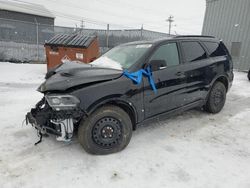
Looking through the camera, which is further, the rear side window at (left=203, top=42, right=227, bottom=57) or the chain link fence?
the chain link fence

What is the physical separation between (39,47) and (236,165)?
12.0 meters

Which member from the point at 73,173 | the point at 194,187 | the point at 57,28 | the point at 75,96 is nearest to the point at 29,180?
the point at 73,173

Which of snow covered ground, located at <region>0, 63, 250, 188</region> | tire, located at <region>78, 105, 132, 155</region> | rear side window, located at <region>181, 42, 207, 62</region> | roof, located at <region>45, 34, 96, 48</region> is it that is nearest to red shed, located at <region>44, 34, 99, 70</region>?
roof, located at <region>45, 34, 96, 48</region>

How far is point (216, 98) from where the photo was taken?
4.70m

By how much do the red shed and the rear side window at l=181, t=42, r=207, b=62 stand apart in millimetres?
4326

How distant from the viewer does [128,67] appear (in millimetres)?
3281

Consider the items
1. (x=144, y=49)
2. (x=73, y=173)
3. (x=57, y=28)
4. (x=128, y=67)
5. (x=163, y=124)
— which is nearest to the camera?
(x=73, y=173)

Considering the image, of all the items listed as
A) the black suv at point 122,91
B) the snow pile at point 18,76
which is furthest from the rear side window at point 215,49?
the snow pile at point 18,76

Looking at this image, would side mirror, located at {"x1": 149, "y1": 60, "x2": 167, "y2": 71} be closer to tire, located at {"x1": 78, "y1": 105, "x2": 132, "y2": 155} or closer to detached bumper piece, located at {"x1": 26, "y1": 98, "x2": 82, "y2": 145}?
tire, located at {"x1": 78, "y1": 105, "x2": 132, "y2": 155}

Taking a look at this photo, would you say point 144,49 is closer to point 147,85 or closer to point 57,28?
point 147,85

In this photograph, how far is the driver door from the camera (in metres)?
3.33

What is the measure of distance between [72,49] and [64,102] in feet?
18.4

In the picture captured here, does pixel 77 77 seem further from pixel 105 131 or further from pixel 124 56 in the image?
pixel 124 56

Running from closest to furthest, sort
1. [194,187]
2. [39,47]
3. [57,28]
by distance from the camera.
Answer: [194,187]
[39,47]
[57,28]
